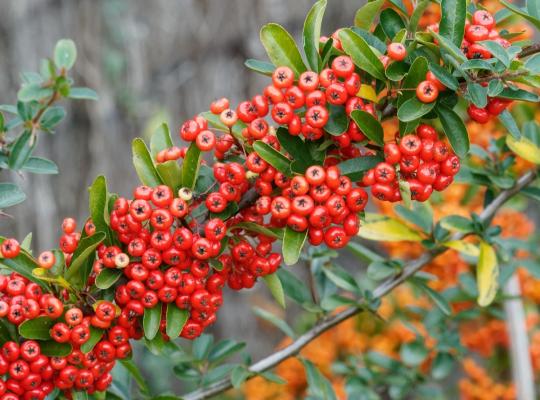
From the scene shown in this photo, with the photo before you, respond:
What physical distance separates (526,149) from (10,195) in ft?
4.18

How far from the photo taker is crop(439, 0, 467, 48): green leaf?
4.02 ft

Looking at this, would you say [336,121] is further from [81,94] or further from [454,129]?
[81,94]

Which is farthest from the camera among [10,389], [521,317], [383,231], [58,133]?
[58,133]

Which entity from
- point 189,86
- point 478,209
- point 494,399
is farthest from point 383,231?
point 189,86

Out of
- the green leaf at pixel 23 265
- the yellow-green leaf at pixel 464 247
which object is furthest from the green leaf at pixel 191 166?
the yellow-green leaf at pixel 464 247

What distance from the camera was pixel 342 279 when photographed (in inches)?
72.7

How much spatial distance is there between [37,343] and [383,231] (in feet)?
3.19

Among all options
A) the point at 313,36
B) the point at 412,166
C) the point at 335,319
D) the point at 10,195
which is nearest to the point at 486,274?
the point at 335,319

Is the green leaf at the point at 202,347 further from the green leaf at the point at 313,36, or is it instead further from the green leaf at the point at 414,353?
the green leaf at the point at 313,36

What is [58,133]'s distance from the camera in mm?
4660

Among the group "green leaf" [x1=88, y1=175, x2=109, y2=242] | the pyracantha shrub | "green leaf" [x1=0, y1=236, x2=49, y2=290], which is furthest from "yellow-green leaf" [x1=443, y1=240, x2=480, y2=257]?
"green leaf" [x1=0, y1=236, x2=49, y2=290]

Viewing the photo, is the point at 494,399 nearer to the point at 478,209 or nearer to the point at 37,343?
the point at 478,209

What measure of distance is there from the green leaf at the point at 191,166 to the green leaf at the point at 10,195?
1.26 feet

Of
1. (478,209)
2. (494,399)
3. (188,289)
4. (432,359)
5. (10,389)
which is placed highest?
(188,289)
